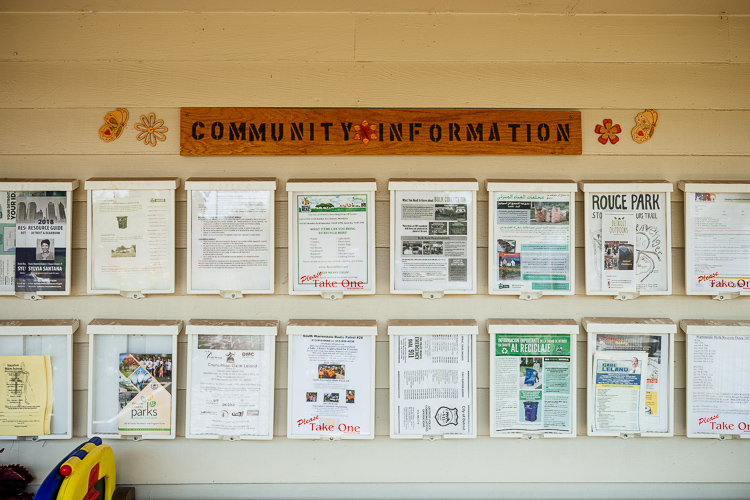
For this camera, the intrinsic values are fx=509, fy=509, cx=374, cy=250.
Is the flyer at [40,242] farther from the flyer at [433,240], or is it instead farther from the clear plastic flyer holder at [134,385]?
the flyer at [433,240]

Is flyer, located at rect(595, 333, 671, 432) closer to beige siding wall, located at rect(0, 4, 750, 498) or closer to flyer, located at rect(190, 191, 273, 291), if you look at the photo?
beige siding wall, located at rect(0, 4, 750, 498)

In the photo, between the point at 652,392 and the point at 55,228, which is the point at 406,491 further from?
the point at 55,228

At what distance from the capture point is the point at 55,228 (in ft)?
5.97

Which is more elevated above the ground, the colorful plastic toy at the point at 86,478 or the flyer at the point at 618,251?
the flyer at the point at 618,251

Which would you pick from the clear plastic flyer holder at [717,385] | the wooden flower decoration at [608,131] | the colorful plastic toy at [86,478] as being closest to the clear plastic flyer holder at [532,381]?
the clear plastic flyer holder at [717,385]

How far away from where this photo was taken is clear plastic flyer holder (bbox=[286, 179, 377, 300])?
183cm

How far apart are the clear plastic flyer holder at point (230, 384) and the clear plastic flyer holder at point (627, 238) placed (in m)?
1.20

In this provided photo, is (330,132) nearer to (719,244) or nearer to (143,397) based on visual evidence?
(143,397)

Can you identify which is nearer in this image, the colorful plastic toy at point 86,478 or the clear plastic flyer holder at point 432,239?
the colorful plastic toy at point 86,478

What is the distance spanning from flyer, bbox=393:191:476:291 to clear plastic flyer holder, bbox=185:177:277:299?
0.47 meters

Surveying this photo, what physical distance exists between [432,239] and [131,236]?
1.08m

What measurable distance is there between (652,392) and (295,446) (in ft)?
4.32

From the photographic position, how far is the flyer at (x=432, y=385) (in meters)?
1.84

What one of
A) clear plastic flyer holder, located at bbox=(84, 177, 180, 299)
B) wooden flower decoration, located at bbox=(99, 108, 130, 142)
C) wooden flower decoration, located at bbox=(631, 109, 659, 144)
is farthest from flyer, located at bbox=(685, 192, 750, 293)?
wooden flower decoration, located at bbox=(99, 108, 130, 142)
